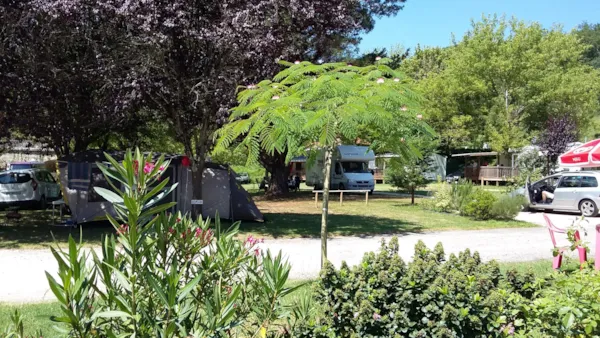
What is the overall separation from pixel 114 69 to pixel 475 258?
9256 mm

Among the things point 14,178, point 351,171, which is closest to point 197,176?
point 14,178

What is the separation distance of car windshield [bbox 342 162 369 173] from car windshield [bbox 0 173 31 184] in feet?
54.7

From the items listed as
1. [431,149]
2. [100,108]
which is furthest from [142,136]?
[431,149]

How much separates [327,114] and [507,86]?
3161 cm

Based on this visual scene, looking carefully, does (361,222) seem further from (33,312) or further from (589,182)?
(33,312)

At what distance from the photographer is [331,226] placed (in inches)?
532

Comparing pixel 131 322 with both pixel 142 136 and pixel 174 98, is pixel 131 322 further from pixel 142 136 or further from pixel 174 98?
pixel 142 136

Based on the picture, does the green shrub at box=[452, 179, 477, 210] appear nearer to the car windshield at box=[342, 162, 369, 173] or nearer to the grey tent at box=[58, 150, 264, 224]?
the grey tent at box=[58, 150, 264, 224]

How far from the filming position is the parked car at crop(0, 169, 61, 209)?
55.0 feet

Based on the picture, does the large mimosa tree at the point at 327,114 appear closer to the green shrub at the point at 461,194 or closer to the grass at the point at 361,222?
the grass at the point at 361,222

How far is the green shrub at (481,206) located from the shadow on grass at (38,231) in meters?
10.5

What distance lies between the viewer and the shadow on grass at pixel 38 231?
10.4m

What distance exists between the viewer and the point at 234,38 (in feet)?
34.7

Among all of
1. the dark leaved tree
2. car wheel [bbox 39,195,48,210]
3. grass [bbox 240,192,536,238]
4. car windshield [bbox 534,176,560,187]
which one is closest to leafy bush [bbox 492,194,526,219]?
grass [bbox 240,192,536,238]
